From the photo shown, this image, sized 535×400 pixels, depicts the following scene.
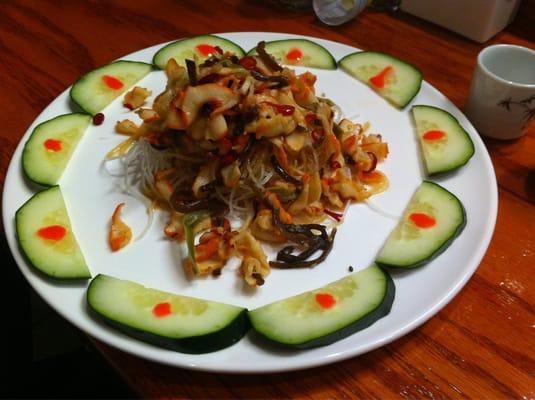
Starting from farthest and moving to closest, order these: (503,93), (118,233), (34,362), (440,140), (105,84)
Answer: (34,362), (105,84), (503,93), (440,140), (118,233)

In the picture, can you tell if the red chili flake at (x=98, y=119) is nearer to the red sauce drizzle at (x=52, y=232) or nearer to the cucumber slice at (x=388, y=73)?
the red sauce drizzle at (x=52, y=232)

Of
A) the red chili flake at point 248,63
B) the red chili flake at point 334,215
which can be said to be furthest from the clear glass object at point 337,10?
the red chili flake at point 334,215

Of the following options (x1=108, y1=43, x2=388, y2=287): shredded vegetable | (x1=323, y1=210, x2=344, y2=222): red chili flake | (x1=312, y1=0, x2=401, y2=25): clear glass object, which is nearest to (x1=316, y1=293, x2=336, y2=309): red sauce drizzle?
(x1=108, y1=43, x2=388, y2=287): shredded vegetable

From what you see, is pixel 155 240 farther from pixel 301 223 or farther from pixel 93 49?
pixel 93 49

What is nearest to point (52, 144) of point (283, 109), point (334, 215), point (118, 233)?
point (118, 233)

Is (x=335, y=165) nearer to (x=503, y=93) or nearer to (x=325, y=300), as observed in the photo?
(x=325, y=300)

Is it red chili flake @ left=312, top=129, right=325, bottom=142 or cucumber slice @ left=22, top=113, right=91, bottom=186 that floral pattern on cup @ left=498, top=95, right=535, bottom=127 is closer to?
red chili flake @ left=312, top=129, right=325, bottom=142
